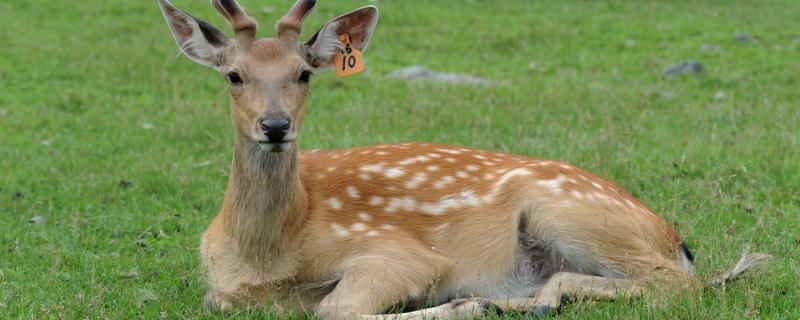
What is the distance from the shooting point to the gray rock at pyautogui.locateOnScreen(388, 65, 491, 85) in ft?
42.2

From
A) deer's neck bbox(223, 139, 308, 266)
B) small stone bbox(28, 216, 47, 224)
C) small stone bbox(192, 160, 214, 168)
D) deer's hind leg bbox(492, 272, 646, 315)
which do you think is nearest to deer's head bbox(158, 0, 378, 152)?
deer's neck bbox(223, 139, 308, 266)

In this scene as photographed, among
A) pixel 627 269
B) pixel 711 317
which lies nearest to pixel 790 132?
pixel 627 269

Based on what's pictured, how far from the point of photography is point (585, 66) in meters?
14.0

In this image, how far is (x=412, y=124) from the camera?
33.3 feet

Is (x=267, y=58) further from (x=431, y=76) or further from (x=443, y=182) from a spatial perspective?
(x=431, y=76)

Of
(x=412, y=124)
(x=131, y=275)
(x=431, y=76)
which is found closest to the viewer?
(x=131, y=275)

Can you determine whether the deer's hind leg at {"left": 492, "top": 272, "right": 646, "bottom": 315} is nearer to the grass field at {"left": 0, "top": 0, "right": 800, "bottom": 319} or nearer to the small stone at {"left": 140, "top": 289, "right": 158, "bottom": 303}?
the grass field at {"left": 0, "top": 0, "right": 800, "bottom": 319}

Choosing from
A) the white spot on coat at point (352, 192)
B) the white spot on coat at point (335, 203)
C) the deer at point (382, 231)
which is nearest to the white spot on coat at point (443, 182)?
the deer at point (382, 231)

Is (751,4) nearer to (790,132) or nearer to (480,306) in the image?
(790,132)

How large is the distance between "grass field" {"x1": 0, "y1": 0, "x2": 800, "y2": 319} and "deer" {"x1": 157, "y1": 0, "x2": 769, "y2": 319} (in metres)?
0.23


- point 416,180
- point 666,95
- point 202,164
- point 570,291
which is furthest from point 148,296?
point 666,95

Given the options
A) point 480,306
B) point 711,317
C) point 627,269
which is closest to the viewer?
point 711,317

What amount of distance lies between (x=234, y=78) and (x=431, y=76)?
7976mm

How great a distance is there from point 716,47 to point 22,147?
9434 millimetres
